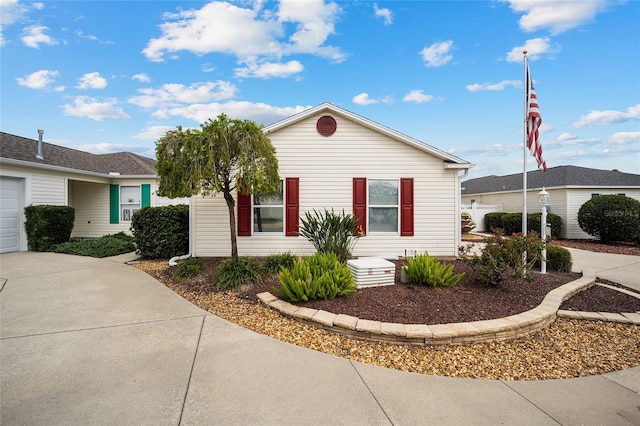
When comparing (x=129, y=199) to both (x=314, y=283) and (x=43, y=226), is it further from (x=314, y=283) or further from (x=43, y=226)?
(x=314, y=283)

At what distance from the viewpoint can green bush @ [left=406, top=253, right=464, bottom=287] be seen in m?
4.90

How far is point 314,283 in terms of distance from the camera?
4.24 m

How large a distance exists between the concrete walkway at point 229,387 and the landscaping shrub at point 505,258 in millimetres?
2014

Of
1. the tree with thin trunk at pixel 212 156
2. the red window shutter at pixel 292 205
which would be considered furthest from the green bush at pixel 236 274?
the red window shutter at pixel 292 205

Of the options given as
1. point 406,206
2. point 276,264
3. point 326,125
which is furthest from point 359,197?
point 276,264

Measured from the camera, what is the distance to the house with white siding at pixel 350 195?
7855 millimetres

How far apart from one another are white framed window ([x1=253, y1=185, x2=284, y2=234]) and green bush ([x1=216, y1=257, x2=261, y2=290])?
2.08 m

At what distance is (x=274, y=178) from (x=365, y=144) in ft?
9.58

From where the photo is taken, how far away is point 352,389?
8.06 feet

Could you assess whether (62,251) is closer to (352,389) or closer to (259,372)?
(259,372)

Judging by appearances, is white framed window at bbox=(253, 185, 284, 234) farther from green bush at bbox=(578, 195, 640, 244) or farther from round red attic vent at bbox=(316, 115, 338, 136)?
green bush at bbox=(578, 195, 640, 244)

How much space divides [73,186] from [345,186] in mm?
12504

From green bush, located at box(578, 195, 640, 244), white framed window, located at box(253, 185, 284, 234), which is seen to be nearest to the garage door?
white framed window, located at box(253, 185, 284, 234)

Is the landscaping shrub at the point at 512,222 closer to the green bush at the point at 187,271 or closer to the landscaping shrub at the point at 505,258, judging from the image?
the landscaping shrub at the point at 505,258
